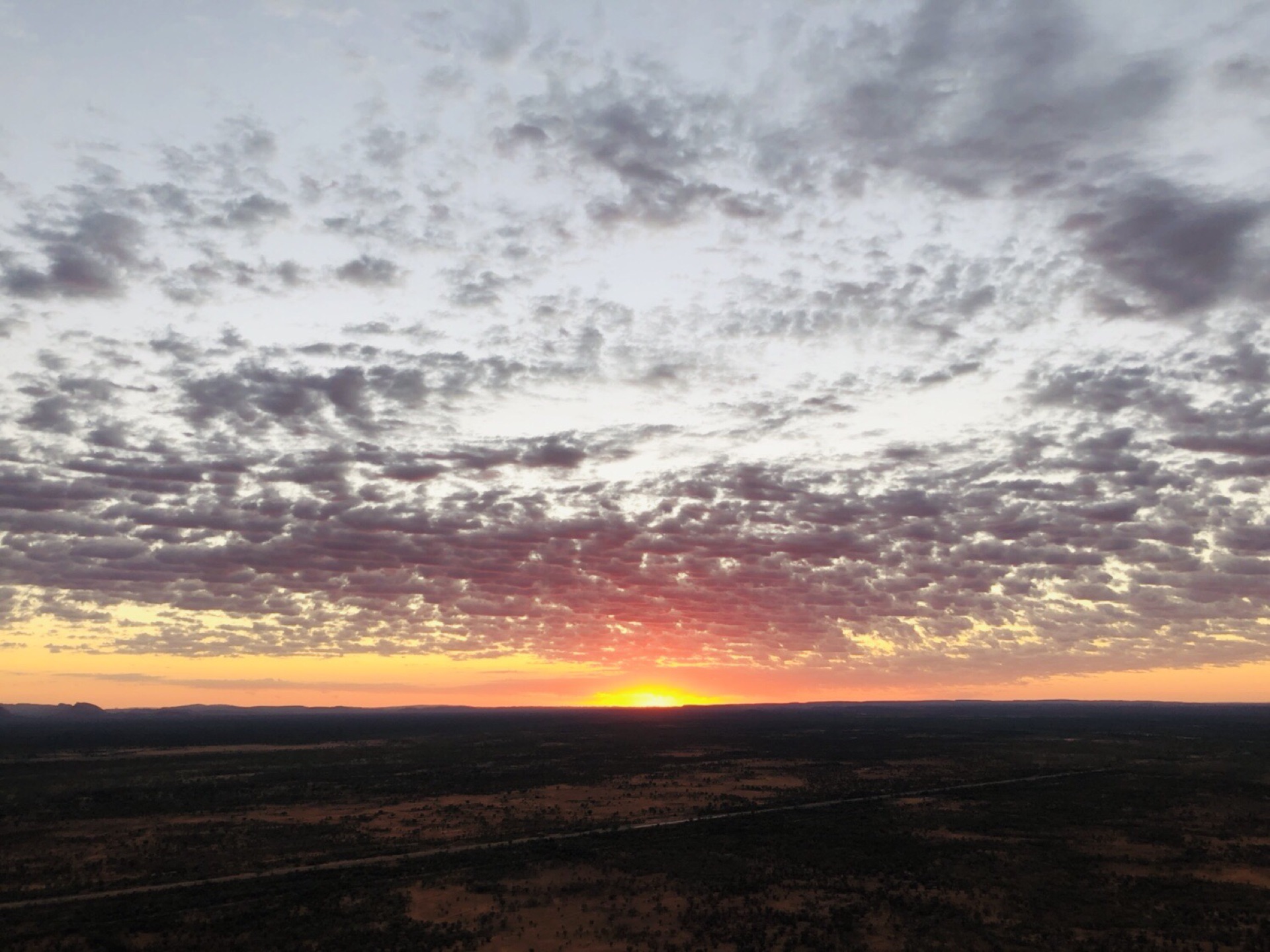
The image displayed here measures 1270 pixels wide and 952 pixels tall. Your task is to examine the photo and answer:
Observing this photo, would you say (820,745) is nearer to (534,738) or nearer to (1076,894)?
(534,738)

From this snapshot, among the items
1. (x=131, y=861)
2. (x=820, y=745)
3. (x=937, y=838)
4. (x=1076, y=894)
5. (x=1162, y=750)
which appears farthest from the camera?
(x=820, y=745)

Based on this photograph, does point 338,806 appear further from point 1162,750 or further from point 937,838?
point 1162,750

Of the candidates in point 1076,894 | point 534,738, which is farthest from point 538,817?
point 534,738

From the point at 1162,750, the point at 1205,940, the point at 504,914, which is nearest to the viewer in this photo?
the point at 1205,940

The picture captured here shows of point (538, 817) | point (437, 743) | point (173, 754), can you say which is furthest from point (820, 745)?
point (173, 754)

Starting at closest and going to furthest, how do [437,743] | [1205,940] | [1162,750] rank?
[1205,940] → [1162,750] → [437,743]

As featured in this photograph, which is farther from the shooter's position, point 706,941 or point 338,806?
point 338,806

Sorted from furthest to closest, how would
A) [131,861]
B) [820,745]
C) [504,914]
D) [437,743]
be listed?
[437,743]
[820,745]
[131,861]
[504,914]

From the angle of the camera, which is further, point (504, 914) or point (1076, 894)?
point (1076, 894)

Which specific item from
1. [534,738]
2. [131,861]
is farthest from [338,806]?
[534,738]
